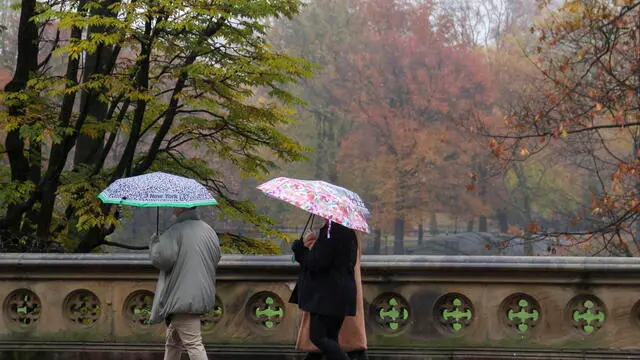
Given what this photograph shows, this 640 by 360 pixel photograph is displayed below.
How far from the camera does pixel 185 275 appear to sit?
624cm

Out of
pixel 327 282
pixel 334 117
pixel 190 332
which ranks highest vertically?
pixel 334 117

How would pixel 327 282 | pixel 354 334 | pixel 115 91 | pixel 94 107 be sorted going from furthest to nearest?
pixel 94 107 < pixel 115 91 < pixel 354 334 < pixel 327 282

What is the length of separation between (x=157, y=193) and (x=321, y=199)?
113 cm

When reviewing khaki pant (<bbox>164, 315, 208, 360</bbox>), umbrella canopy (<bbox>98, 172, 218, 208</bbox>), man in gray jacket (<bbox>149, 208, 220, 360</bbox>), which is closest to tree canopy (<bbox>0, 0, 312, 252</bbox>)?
umbrella canopy (<bbox>98, 172, 218, 208</bbox>)

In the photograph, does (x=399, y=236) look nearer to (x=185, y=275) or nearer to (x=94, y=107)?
(x=94, y=107)

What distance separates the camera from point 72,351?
7.66 metres

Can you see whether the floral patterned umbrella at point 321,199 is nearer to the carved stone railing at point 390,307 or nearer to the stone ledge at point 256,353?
the carved stone railing at point 390,307

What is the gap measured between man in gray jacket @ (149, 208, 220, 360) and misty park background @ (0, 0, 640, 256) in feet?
16.9

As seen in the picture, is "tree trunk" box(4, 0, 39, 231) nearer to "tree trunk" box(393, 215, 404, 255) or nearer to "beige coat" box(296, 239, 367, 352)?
"beige coat" box(296, 239, 367, 352)

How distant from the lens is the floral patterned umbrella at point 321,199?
590 centimetres

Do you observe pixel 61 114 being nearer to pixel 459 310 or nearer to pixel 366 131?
pixel 459 310

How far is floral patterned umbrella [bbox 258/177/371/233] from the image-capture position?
5902mm

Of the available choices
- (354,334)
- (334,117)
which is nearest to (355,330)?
(354,334)

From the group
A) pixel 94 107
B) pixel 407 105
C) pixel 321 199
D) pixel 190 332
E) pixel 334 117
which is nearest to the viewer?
pixel 321 199
